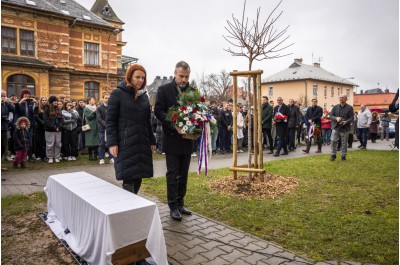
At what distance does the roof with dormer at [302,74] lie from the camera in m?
56.9

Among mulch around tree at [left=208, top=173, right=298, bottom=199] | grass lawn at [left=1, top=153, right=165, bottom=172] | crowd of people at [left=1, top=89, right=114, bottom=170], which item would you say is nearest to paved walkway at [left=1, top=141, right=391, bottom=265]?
mulch around tree at [left=208, top=173, right=298, bottom=199]

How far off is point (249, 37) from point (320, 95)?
56561 millimetres

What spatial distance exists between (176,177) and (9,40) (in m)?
28.7

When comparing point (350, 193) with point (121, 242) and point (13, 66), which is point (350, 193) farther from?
point (13, 66)

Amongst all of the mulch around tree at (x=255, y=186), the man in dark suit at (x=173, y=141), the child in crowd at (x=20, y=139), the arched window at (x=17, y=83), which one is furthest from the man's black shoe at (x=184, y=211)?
the arched window at (x=17, y=83)

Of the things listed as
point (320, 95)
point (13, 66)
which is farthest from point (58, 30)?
point (320, 95)

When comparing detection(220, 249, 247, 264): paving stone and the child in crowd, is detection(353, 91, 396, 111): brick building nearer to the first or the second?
the child in crowd

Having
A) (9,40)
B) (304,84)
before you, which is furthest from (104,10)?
(304,84)

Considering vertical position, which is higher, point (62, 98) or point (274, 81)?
point (274, 81)

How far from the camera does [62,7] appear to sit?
3144cm

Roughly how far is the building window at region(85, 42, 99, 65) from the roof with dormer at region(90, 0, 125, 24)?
1090 cm

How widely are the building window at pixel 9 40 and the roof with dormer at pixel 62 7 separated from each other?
2.36 metres

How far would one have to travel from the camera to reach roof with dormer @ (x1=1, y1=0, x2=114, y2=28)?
2680cm

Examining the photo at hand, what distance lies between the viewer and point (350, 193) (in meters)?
6.35
